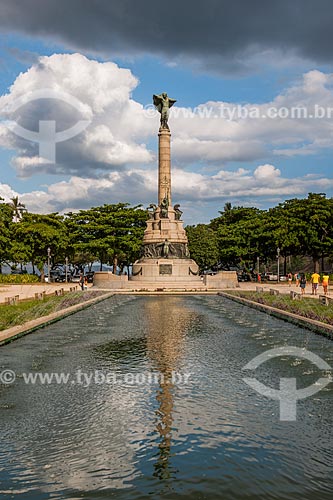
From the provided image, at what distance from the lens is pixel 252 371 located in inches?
428

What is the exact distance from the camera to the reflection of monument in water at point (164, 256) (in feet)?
158

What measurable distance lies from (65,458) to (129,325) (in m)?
12.6

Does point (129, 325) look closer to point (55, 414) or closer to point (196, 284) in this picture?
point (55, 414)

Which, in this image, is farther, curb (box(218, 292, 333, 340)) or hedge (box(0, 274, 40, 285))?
hedge (box(0, 274, 40, 285))

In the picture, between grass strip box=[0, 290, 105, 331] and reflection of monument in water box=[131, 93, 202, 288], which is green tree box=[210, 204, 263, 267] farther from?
grass strip box=[0, 290, 105, 331]

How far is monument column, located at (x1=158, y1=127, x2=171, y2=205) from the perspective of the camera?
184 feet

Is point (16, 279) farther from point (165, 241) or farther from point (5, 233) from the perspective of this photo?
point (165, 241)

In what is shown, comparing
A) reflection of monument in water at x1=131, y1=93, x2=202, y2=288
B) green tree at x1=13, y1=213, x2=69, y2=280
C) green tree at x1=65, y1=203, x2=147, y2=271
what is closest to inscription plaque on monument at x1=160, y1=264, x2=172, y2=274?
reflection of monument in water at x1=131, y1=93, x2=202, y2=288

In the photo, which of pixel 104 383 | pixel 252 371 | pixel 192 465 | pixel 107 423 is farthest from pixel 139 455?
pixel 252 371

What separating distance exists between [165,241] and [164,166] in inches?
368

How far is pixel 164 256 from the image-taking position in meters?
51.8

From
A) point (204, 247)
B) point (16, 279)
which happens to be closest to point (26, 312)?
point (16, 279)

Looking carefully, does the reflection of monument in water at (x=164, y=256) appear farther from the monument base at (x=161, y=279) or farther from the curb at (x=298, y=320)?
the curb at (x=298, y=320)

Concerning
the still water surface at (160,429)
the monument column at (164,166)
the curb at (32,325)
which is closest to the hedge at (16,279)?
the monument column at (164,166)
